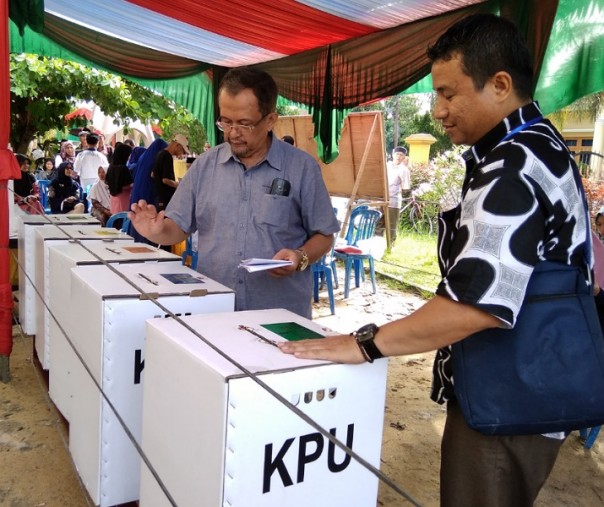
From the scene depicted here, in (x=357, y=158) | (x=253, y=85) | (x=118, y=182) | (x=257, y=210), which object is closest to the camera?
(x=253, y=85)

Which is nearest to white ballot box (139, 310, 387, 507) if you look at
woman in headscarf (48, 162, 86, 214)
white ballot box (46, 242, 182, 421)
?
white ballot box (46, 242, 182, 421)

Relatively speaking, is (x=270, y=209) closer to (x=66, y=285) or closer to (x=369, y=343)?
(x=66, y=285)

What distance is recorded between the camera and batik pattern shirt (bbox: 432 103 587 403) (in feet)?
3.25

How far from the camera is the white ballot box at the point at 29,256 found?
3.15 m

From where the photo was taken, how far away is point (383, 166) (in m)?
7.76

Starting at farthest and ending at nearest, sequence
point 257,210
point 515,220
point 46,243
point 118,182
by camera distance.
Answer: point 118,182, point 46,243, point 257,210, point 515,220

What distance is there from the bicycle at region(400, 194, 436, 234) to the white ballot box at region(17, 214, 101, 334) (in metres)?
8.19

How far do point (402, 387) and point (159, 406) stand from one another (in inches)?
109

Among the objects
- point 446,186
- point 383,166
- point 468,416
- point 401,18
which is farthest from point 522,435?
point 446,186

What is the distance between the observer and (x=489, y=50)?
1082mm

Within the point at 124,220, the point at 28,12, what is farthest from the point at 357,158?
the point at 28,12

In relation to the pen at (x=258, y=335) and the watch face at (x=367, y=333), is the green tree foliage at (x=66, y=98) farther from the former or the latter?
the watch face at (x=367, y=333)

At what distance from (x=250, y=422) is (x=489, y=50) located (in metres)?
0.86

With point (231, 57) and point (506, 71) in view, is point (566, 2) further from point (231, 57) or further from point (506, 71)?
point (231, 57)
